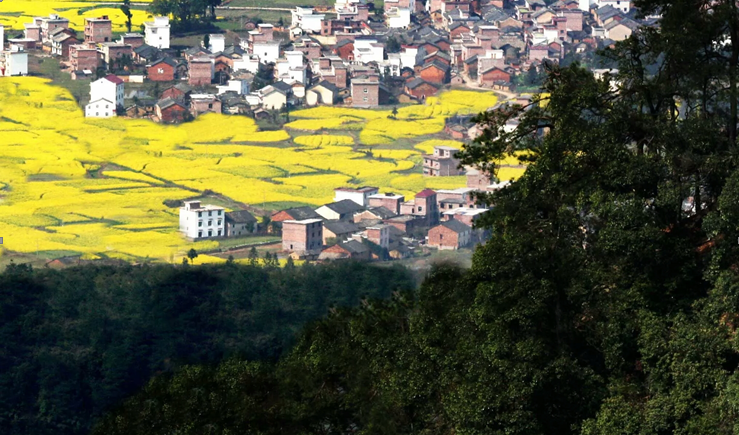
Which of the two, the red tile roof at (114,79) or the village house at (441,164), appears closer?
the village house at (441,164)

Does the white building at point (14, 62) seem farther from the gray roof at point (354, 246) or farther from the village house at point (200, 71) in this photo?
the gray roof at point (354, 246)

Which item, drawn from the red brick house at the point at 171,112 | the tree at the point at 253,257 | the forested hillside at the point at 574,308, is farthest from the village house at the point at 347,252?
the forested hillside at the point at 574,308

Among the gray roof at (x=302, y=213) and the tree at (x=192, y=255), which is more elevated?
the gray roof at (x=302, y=213)

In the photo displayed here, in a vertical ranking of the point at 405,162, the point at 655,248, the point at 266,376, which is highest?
the point at 655,248

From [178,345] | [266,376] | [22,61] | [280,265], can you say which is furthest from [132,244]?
[266,376]

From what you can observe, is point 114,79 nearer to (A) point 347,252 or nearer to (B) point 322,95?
(B) point 322,95

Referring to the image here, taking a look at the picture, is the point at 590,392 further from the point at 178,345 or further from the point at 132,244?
the point at 132,244
